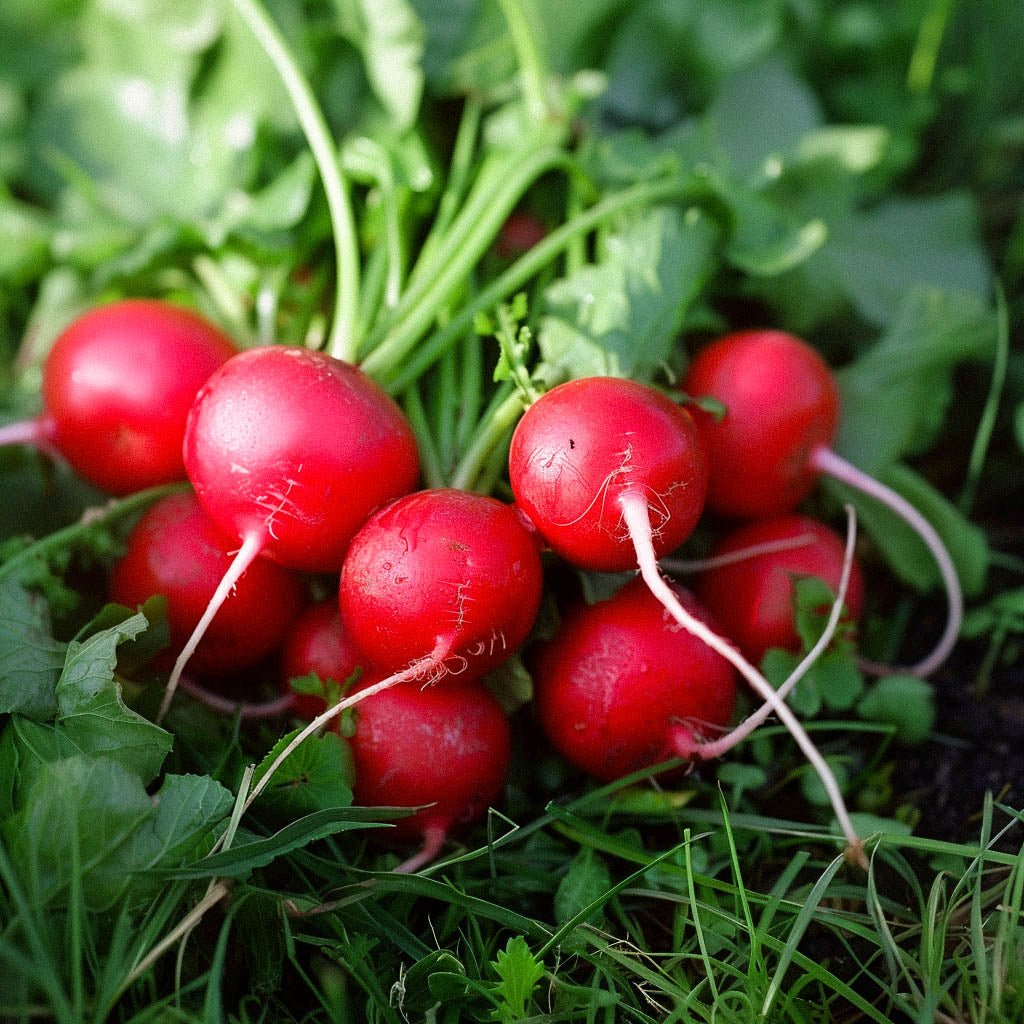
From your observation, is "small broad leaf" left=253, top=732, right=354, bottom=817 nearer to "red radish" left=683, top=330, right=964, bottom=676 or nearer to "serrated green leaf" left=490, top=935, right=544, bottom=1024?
"serrated green leaf" left=490, top=935, right=544, bottom=1024

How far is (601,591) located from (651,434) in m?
0.29

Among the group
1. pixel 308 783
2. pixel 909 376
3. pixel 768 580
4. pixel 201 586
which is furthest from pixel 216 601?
pixel 909 376

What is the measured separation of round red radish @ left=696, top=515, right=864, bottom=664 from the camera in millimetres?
1504

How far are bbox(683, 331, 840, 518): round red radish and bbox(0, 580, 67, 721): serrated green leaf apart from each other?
1068mm

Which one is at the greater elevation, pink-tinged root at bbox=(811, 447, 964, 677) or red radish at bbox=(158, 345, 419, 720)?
red radish at bbox=(158, 345, 419, 720)

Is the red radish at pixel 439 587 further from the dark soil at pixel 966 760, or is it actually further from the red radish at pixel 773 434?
the dark soil at pixel 966 760

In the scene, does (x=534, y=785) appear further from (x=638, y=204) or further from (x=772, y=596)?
(x=638, y=204)

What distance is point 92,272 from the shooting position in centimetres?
190

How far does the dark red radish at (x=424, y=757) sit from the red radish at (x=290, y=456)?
0.85 ft

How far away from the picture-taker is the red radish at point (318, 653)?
137 centimetres

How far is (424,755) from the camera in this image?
4.20ft

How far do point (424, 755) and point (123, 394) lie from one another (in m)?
0.80

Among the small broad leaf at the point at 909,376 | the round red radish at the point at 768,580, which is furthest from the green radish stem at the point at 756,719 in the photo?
the small broad leaf at the point at 909,376

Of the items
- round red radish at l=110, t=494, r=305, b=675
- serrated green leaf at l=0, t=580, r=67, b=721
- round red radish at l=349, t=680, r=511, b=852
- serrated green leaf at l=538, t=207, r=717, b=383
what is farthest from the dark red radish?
serrated green leaf at l=538, t=207, r=717, b=383
